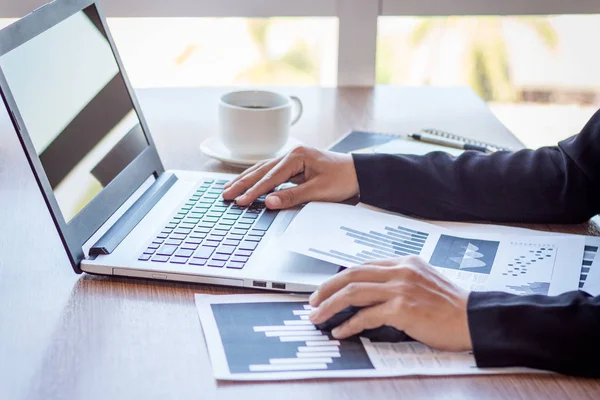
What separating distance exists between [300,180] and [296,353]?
0.43m

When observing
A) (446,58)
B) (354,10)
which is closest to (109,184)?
(354,10)

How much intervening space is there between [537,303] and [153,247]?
44 centimetres

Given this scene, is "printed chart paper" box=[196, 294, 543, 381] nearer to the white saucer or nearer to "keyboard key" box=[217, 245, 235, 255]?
"keyboard key" box=[217, 245, 235, 255]

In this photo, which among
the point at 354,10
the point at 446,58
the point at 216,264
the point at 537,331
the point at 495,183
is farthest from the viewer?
the point at 446,58

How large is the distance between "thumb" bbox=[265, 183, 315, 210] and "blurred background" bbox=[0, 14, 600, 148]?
2.74 m

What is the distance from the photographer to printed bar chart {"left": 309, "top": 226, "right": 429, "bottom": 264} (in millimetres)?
914

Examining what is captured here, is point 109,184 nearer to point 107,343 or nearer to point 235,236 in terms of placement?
point 235,236

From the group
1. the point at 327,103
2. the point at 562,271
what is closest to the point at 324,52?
the point at 327,103

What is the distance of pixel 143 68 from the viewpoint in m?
3.73

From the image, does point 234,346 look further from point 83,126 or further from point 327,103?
point 327,103

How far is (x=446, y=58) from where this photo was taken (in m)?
4.00

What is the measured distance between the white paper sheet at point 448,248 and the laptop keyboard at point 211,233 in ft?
0.19

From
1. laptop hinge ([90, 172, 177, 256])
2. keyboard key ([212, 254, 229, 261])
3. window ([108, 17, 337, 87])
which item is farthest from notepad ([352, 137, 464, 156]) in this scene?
window ([108, 17, 337, 87])

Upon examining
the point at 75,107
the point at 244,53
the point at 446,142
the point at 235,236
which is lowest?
the point at 244,53
